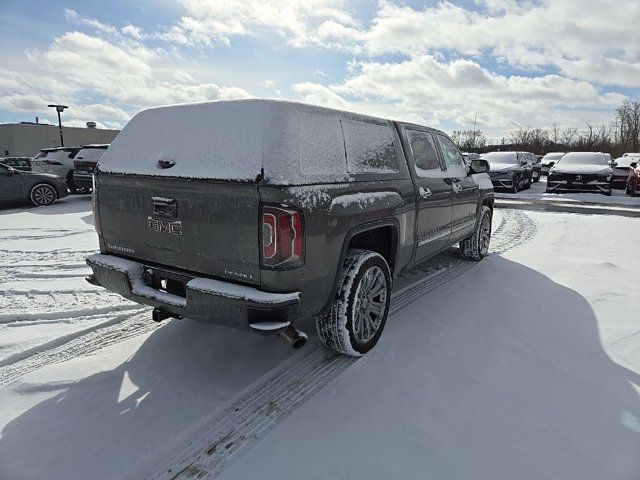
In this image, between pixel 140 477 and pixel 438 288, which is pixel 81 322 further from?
pixel 438 288

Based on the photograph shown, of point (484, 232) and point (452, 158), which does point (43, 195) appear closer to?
point (452, 158)

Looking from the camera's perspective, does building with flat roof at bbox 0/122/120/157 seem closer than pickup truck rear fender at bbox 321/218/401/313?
No

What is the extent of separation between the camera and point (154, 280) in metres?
2.95

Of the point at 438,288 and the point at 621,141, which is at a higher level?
the point at 621,141

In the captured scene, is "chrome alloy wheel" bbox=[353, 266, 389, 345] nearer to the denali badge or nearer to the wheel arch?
the denali badge

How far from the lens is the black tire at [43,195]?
10.5m

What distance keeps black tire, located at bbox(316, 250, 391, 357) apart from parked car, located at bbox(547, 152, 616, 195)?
44.8ft

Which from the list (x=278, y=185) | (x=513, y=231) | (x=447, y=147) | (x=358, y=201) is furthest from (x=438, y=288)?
(x=513, y=231)

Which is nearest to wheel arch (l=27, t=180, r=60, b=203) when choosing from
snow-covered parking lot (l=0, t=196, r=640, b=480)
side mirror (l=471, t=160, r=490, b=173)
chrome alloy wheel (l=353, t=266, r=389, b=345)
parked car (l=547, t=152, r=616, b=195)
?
snow-covered parking lot (l=0, t=196, r=640, b=480)

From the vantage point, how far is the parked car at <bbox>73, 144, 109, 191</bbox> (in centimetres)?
1129

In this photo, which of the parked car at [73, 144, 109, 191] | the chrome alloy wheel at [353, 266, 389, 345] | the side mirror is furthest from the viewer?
the parked car at [73, 144, 109, 191]

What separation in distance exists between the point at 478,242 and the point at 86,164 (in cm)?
1039

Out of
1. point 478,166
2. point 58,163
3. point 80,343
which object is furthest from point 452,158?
point 58,163

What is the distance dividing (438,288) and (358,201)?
2.23m
